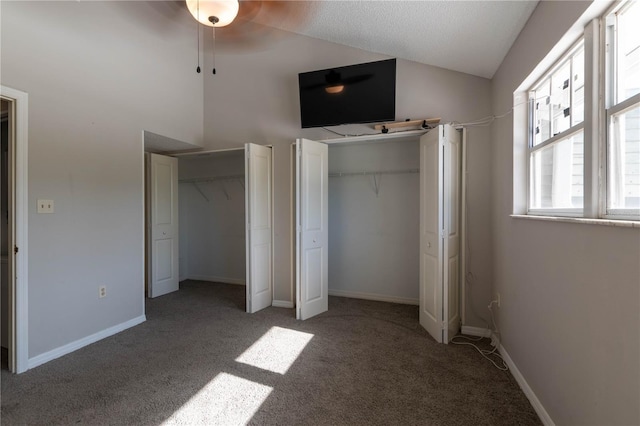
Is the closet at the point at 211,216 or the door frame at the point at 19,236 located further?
the closet at the point at 211,216

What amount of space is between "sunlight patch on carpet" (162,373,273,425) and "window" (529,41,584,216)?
2251 mm

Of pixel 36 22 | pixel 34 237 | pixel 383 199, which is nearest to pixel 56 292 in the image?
pixel 34 237

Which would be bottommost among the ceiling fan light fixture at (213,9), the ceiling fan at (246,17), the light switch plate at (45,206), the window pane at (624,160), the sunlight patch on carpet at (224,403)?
the sunlight patch on carpet at (224,403)

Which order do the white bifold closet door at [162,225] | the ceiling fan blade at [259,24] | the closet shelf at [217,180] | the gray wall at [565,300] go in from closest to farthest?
the gray wall at [565,300]
the ceiling fan blade at [259,24]
the white bifold closet door at [162,225]
the closet shelf at [217,180]

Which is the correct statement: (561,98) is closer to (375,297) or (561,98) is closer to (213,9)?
(213,9)

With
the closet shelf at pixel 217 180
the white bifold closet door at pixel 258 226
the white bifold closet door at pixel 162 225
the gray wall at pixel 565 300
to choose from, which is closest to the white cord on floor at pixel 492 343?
the gray wall at pixel 565 300

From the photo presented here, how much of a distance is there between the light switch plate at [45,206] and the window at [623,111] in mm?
3757

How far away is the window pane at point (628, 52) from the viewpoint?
3.96 feet

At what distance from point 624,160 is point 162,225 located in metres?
4.82

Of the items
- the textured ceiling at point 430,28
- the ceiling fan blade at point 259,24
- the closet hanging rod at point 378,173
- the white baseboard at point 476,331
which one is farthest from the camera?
the closet hanging rod at point 378,173

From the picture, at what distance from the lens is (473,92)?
2908 millimetres

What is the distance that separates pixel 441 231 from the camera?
2656 mm

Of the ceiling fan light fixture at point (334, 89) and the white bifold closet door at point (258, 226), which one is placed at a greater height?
the ceiling fan light fixture at point (334, 89)

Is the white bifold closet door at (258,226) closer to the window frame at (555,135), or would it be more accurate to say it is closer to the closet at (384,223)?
the closet at (384,223)
